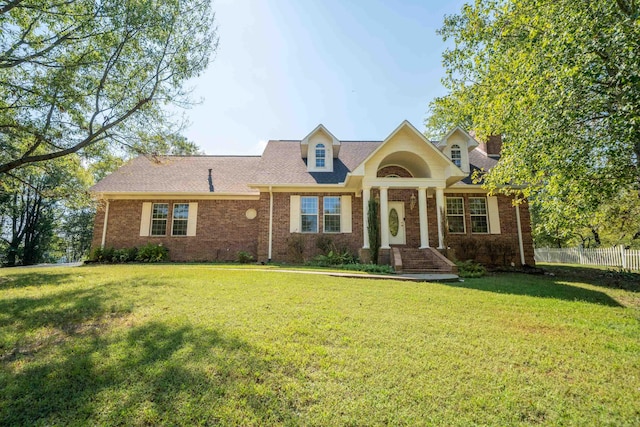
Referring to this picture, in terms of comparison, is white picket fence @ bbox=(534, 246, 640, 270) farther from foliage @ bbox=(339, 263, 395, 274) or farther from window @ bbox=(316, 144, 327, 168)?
window @ bbox=(316, 144, 327, 168)

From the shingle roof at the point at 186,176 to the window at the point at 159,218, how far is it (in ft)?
2.89

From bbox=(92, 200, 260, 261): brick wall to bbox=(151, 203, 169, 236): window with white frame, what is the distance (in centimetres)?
21

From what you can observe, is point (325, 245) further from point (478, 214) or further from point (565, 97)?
point (565, 97)

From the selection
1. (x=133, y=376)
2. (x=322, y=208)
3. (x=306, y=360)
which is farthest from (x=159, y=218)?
(x=306, y=360)

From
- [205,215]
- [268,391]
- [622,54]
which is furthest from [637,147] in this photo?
[205,215]

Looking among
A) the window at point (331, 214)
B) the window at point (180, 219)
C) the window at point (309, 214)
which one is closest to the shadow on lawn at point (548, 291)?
the window at point (331, 214)

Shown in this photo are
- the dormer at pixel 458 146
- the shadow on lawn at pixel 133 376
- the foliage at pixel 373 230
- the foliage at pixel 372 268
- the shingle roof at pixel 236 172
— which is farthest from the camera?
the dormer at pixel 458 146

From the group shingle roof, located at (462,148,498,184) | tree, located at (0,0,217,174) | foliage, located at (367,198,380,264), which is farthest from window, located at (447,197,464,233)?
tree, located at (0,0,217,174)

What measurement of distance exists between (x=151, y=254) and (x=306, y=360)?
42.5ft

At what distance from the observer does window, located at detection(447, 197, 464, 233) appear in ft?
45.7

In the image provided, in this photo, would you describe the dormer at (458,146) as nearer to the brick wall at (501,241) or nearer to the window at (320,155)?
the brick wall at (501,241)

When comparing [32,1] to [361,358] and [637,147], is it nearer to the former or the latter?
[361,358]

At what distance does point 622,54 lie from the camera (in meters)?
5.54

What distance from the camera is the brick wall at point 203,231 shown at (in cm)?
1419
